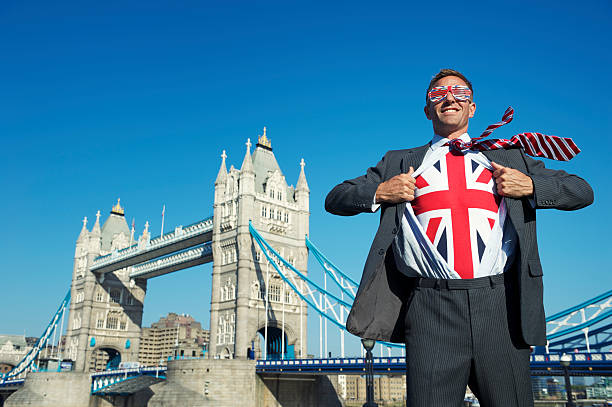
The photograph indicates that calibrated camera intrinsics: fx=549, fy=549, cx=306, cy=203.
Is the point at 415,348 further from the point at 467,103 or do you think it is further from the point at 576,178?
the point at 467,103

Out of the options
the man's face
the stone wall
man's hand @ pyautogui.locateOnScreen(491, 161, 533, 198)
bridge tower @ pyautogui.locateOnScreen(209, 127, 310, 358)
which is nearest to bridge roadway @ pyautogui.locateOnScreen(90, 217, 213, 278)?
bridge tower @ pyautogui.locateOnScreen(209, 127, 310, 358)

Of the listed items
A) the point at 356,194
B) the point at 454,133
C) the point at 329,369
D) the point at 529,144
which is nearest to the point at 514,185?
the point at 529,144

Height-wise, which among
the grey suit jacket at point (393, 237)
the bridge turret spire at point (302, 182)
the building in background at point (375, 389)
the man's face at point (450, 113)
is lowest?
the building in background at point (375, 389)

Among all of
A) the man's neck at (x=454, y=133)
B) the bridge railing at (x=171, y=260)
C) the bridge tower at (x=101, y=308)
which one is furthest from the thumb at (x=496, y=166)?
the bridge tower at (x=101, y=308)

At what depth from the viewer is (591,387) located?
8100 centimetres

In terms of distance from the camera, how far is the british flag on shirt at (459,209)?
347cm

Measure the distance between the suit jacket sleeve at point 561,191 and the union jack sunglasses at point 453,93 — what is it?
765mm

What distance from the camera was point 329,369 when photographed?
1286 inches

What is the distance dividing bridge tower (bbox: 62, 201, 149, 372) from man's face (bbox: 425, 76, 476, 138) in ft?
194

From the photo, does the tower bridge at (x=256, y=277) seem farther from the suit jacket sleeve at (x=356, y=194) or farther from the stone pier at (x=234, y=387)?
the suit jacket sleeve at (x=356, y=194)

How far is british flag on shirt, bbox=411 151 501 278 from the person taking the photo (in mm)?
3473

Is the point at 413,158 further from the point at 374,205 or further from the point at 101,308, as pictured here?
the point at 101,308

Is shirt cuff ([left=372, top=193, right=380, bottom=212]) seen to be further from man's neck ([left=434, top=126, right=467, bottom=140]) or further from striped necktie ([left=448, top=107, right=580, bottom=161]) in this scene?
man's neck ([left=434, top=126, right=467, bottom=140])

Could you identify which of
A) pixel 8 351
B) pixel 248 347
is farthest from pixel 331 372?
pixel 8 351
